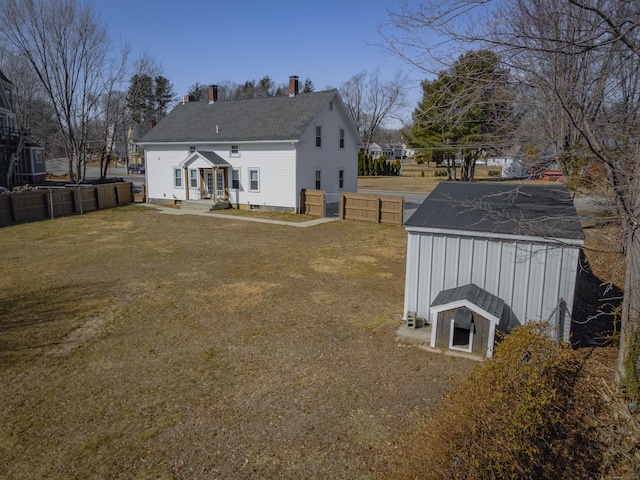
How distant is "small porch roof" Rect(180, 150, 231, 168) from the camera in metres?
26.5

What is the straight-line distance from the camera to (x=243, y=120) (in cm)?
2811

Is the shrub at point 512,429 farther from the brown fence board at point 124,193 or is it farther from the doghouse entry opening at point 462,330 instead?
the brown fence board at point 124,193

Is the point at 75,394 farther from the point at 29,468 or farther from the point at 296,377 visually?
the point at 296,377

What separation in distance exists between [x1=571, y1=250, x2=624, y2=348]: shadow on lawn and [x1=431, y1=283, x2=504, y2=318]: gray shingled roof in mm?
1382

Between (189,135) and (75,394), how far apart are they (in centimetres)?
2410

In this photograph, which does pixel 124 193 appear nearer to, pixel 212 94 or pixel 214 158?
pixel 214 158

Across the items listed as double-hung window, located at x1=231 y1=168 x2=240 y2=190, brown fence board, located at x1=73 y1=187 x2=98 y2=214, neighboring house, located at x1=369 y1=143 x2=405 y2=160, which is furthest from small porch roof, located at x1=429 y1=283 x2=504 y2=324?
neighboring house, located at x1=369 y1=143 x2=405 y2=160

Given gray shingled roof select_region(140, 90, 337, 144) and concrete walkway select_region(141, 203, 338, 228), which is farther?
gray shingled roof select_region(140, 90, 337, 144)

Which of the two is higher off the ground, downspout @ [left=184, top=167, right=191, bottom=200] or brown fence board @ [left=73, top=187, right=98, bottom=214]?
downspout @ [left=184, top=167, right=191, bottom=200]

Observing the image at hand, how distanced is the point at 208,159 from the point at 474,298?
21.3 m

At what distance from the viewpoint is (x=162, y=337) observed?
30.0 feet

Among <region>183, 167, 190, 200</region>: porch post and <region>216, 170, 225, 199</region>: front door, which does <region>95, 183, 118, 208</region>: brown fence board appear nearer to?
<region>183, 167, 190, 200</region>: porch post

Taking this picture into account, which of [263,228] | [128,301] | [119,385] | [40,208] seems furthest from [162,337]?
[40,208]

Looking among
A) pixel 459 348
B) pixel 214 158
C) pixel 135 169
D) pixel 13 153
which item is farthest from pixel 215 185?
pixel 135 169
